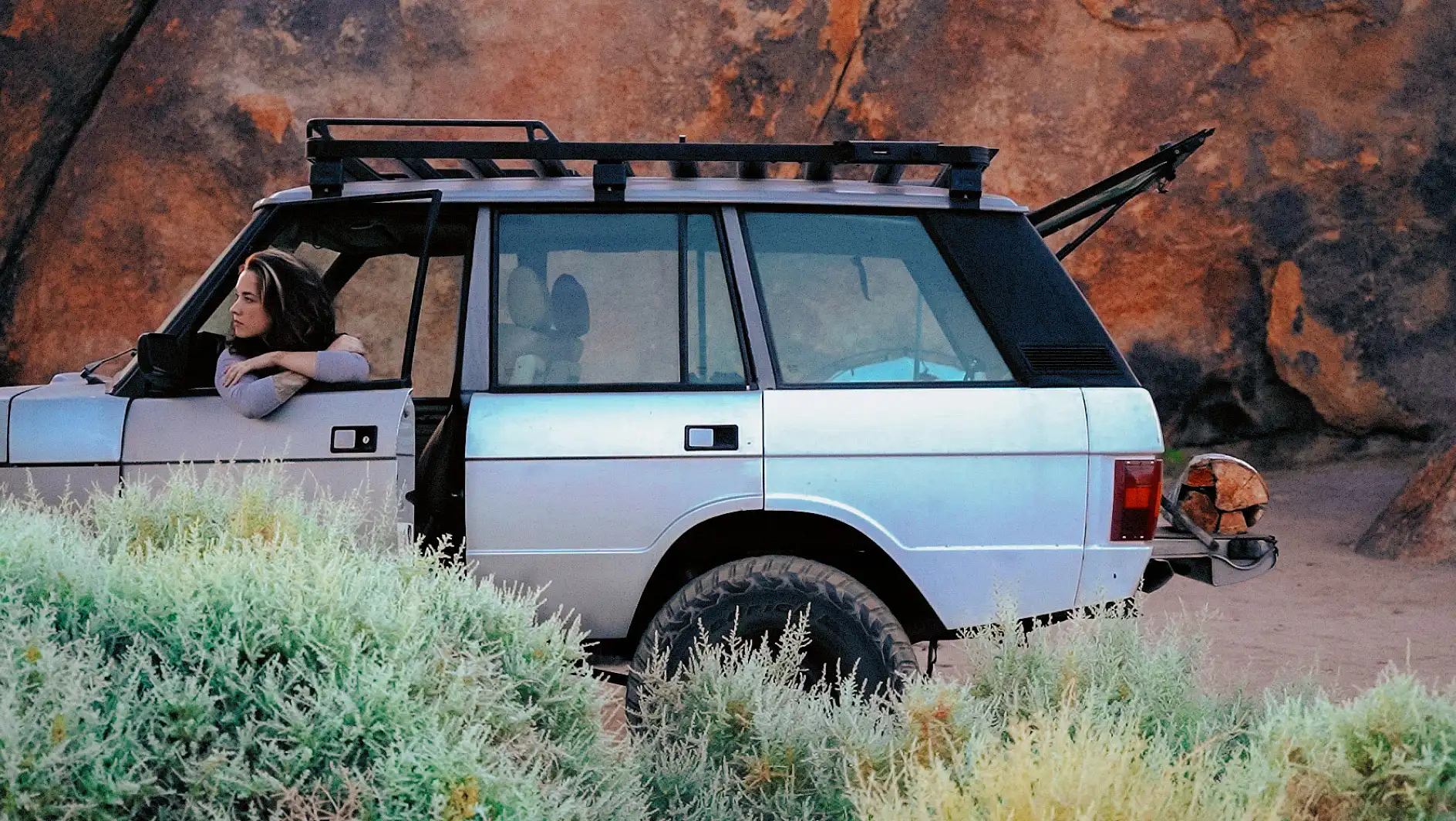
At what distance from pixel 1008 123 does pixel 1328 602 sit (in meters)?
4.74

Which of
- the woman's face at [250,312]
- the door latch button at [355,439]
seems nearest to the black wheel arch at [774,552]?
the door latch button at [355,439]

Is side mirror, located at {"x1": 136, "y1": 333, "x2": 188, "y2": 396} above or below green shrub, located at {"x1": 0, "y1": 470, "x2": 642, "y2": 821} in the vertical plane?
above

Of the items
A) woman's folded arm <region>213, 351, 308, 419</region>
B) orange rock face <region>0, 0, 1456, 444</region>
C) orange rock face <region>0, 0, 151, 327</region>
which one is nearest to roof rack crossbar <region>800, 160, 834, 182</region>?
woman's folded arm <region>213, 351, 308, 419</region>

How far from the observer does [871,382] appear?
13.6ft

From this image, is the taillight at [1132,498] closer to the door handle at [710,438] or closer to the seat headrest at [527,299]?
the door handle at [710,438]

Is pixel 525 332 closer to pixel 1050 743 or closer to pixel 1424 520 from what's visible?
pixel 1050 743

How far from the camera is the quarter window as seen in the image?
414 centimetres

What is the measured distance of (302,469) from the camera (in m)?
3.89

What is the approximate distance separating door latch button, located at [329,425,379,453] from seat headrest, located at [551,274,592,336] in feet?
2.17

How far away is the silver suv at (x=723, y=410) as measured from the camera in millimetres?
3971

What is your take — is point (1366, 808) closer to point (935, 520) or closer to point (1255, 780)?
point (1255, 780)

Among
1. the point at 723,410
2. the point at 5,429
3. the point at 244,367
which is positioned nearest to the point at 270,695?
the point at 244,367

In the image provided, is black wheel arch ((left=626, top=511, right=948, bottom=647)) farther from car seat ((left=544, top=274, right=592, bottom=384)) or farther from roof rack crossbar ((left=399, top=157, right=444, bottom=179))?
roof rack crossbar ((left=399, top=157, right=444, bottom=179))

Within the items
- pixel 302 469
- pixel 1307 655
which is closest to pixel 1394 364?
pixel 1307 655
